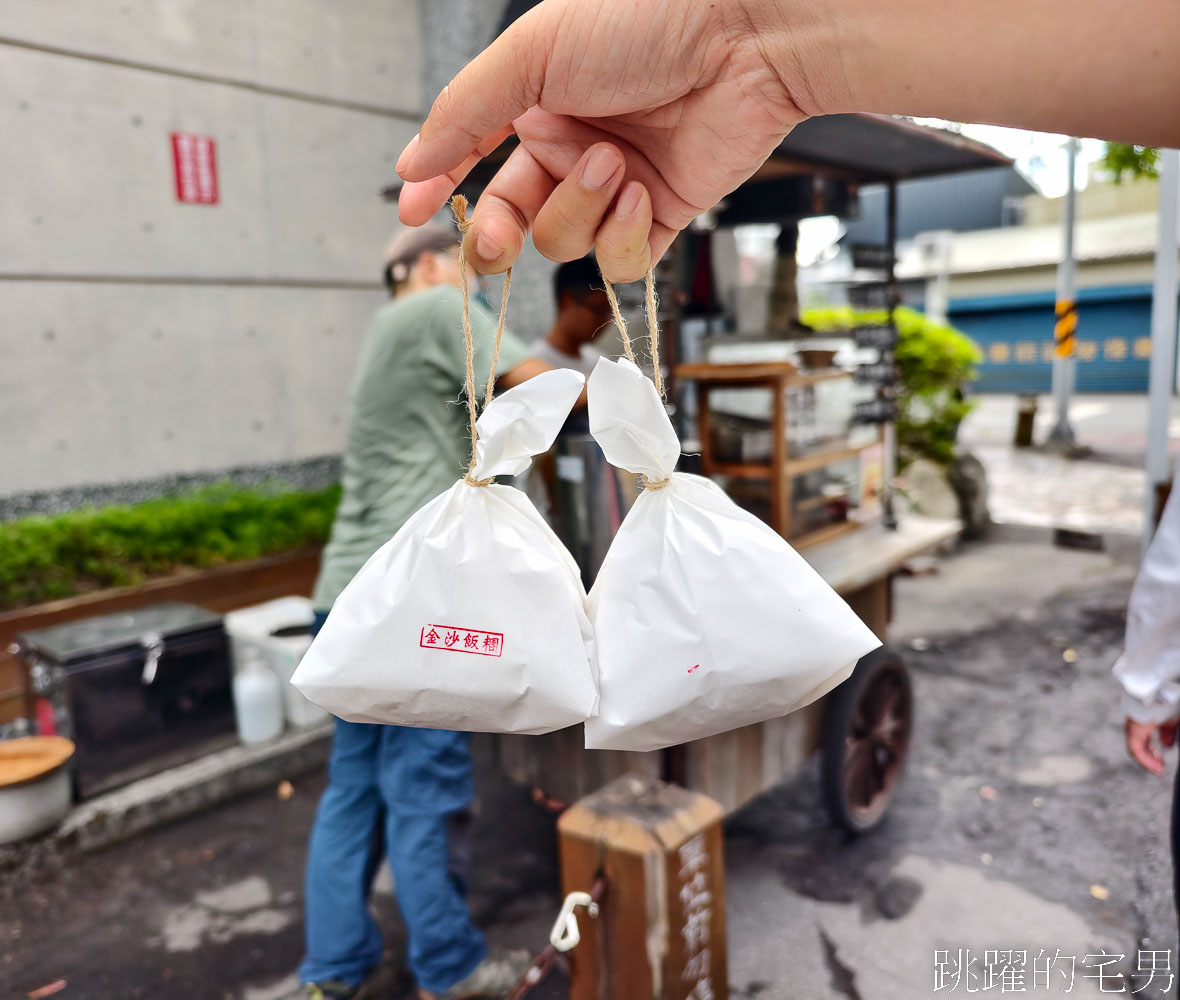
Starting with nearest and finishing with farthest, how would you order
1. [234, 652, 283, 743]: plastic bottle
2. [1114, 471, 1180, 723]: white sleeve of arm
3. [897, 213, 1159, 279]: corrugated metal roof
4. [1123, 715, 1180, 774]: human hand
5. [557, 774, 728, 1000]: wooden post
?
[557, 774, 728, 1000]: wooden post, [1114, 471, 1180, 723]: white sleeve of arm, [1123, 715, 1180, 774]: human hand, [234, 652, 283, 743]: plastic bottle, [897, 213, 1159, 279]: corrugated metal roof

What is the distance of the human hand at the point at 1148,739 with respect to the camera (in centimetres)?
236

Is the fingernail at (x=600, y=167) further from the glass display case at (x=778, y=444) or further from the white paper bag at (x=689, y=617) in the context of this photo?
the glass display case at (x=778, y=444)

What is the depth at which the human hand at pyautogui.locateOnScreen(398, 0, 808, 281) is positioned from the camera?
37.3 inches

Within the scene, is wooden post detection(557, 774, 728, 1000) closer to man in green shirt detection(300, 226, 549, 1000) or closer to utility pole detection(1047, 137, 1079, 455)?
man in green shirt detection(300, 226, 549, 1000)

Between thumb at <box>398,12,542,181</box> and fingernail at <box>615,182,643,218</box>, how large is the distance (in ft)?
0.52

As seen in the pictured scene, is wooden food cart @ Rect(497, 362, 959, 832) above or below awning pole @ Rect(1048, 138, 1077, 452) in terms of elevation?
below

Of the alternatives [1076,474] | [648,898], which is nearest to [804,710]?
[648,898]

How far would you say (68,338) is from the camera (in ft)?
15.4

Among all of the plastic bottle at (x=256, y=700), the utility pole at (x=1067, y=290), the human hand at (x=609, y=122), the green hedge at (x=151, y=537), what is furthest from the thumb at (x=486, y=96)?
the utility pole at (x=1067, y=290)

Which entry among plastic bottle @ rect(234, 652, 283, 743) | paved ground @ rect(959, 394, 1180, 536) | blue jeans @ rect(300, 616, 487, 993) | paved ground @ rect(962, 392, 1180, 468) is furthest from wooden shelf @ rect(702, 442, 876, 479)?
paved ground @ rect(962, 392, 1180, 468)

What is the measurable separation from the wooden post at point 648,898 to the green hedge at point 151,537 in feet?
11.1

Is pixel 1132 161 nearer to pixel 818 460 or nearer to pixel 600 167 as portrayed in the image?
pixel 818 460

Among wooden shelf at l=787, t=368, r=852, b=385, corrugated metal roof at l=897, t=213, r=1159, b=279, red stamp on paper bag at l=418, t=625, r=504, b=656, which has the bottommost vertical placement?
red stamp on paper bag at l=418, t=625, r=504, b=656

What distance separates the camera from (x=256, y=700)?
4223mm
